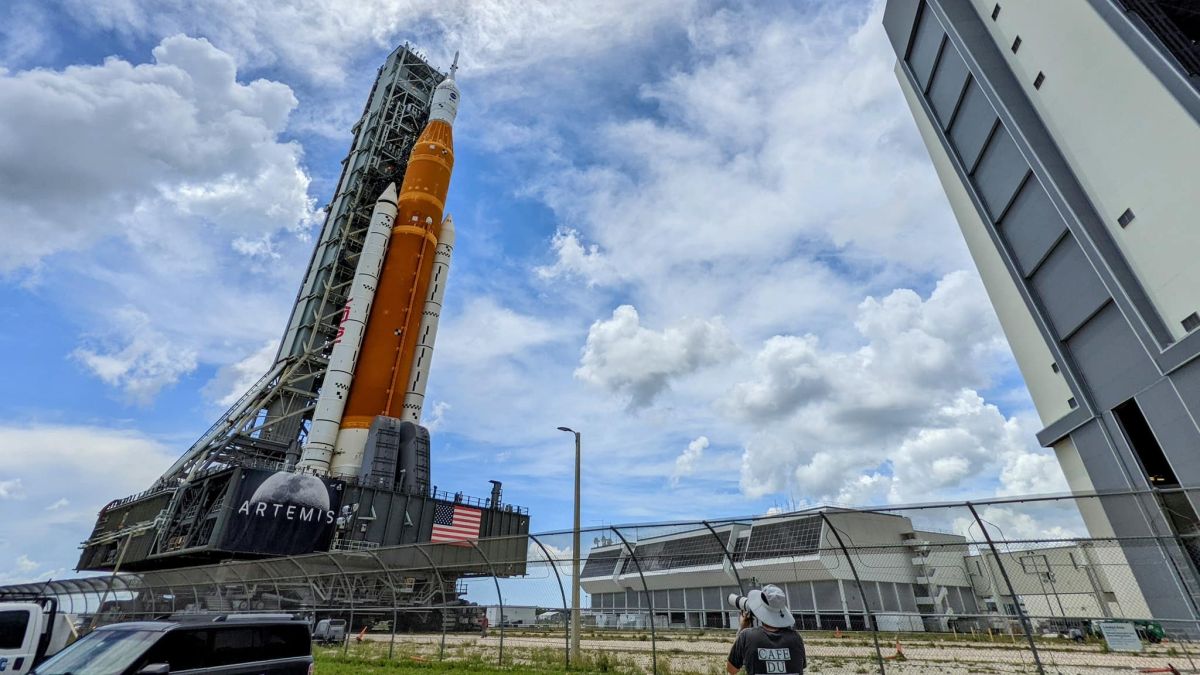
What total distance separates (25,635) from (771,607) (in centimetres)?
1338

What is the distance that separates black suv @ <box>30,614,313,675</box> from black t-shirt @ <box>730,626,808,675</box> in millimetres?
6296

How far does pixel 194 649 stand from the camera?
23.9 ft

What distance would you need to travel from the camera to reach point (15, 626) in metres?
10.1

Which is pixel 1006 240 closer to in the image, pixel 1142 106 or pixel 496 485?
pixel 1142 106

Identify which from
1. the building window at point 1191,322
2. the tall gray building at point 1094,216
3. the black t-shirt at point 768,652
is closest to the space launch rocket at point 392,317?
the tall gray building at point 1094,216

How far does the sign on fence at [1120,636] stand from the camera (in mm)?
10500

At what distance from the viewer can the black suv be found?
266 inches

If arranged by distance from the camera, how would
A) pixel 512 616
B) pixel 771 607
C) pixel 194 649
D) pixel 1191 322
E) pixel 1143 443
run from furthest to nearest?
pixel 512 616
pixel 1143 443
pixel 1191 322
pixel 194 649
pixel 771 607

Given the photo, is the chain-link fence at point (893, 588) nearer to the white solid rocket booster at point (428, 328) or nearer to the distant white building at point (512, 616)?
the distant white building at point (512, 616)

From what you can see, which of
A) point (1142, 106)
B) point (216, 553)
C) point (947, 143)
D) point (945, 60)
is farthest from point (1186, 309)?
point (216, 553)

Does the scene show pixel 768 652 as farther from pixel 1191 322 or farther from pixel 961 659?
pixel 1191 322

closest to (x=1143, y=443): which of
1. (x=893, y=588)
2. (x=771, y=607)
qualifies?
(x=893, y=588)

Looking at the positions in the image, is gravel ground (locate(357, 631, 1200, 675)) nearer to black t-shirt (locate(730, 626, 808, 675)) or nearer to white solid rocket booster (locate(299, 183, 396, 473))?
black t-shirt (locate(730, 626, 808, 675))

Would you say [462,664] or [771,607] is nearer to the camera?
[771,607]
